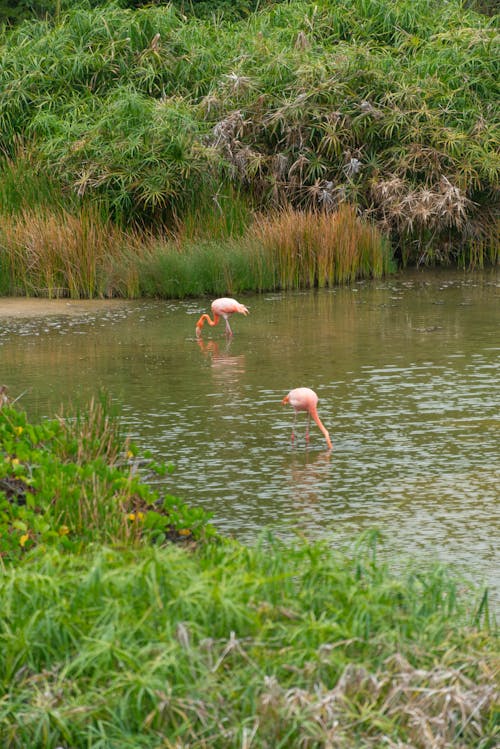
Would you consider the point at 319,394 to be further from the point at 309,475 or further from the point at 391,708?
the point at 391,708

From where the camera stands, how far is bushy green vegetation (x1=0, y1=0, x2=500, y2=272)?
1694 cm

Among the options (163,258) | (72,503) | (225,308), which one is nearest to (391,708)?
(72,503)

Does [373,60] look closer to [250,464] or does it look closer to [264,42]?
[264,42]

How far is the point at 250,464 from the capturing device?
787cm

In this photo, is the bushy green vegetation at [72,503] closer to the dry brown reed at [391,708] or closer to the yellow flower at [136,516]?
the yellow flower at [136,516]

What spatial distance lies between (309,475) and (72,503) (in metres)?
2.33

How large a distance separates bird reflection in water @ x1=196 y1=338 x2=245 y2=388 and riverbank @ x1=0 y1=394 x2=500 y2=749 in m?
5.76

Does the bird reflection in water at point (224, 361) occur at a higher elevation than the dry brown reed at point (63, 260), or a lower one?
lower

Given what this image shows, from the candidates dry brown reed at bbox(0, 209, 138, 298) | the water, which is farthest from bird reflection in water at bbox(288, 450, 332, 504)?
dry brown reed at bbox(0, 209, 138, 298)

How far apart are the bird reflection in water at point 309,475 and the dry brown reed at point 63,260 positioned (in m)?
7.55

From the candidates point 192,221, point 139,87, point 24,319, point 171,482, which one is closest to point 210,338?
point 24,319

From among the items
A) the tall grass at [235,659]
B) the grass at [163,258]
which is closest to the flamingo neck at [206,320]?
the grass at [163,258]

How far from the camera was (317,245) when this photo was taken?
52.2 ft

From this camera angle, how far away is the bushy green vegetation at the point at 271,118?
16.9 meters
